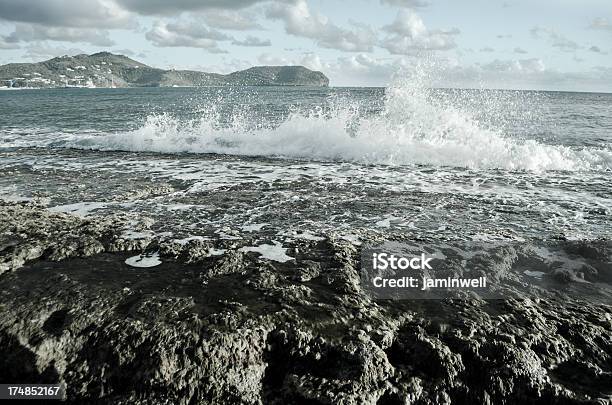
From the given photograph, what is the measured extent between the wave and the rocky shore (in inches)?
393

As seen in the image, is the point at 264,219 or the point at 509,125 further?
the point at 509,125

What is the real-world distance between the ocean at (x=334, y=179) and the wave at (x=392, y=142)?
55mm

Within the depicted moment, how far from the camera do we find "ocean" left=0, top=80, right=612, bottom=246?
755 cm

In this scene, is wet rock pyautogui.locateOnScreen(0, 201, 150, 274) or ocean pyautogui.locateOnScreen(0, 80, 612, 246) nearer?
wet rock pyautogui.locateOnScreen(0, 201, 150, 274)

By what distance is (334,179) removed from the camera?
448 inches

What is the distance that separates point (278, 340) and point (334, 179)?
7.70 m

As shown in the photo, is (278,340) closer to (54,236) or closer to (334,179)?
(54,236)

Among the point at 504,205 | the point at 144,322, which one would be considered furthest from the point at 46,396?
the point at 504,205

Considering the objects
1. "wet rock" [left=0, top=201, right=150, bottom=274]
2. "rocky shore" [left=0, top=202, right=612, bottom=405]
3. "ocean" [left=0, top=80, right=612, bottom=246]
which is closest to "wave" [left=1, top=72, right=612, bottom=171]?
"ocean" [left=0, top=80, right=612, bottom=246]

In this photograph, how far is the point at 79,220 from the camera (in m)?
7.19

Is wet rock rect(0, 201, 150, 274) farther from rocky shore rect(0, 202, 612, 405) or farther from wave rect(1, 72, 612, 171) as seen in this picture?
wave rect(1, 72, 612, 171)

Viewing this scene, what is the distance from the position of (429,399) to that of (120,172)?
10736mm

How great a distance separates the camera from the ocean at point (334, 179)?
24.8 ft

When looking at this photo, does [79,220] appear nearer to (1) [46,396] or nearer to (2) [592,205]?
(1) [46,396]
